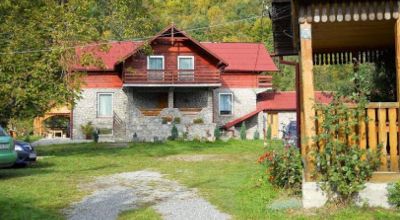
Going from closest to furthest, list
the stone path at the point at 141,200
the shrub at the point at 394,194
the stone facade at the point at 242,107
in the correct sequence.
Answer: the shrub at the point at 394,194, the stone path at the point at 141,200, the stone facade at the point at 242,107

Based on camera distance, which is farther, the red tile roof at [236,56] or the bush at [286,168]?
the red tile roof at [236,56]

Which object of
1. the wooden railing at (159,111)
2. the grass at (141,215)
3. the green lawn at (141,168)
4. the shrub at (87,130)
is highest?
the wooden railing at (159,111)

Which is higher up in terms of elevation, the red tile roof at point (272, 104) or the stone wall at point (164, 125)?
the red tile roof at point (272, 104)

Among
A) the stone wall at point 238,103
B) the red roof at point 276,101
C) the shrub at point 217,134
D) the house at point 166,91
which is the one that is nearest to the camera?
the shrub at point 217,134

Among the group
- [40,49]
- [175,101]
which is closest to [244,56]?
[175,101]

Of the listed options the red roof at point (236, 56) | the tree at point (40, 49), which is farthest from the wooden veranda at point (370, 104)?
the red roof at point (236, 56)

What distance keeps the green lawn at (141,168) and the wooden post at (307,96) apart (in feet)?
2.69

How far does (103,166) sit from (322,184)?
423 inches

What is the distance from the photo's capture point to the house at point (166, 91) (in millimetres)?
33375

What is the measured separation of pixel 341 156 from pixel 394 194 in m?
0.95

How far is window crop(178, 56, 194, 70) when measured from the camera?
116 feet

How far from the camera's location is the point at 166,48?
35.1 meters

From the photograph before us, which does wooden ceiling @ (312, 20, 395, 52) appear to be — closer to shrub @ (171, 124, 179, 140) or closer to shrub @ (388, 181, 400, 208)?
shrub @ (388, 181, 400, 208)

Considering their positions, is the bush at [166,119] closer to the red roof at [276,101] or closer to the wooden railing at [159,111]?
the wooden railing at [159,111]
